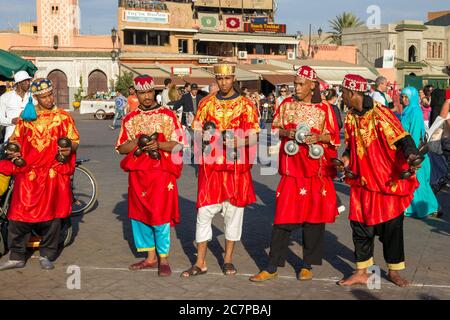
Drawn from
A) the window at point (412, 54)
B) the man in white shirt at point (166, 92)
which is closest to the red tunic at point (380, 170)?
the man in white shirt at point (166, 92)

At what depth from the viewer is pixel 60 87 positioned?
1795 inches

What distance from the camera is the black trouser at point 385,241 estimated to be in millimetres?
5734

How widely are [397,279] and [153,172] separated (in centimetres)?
238

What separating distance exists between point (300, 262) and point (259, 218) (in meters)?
2.13

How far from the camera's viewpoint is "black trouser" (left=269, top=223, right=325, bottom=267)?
597 centimetres

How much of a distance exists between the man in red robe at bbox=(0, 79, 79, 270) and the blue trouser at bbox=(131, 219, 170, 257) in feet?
2.81

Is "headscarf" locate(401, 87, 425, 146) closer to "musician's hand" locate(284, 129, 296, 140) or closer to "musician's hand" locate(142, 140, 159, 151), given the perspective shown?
"musician's hand" locate(284, 129, 296, 140)

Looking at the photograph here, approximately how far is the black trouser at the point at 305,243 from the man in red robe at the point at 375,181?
35cm

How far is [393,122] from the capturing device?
5.62 metres

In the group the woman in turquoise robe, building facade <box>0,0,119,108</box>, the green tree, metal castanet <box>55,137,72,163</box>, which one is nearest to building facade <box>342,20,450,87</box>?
the green tree

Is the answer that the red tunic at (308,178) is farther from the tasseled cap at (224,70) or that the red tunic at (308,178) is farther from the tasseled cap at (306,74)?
the tasseled cap at (224,70)

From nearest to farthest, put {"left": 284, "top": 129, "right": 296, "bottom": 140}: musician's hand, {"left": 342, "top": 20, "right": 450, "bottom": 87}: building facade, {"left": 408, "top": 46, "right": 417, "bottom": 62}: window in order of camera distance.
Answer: {"left": 284, "top": 129, "right": 296, "bottom": 140}: musician's hand, {"left": 342, "top": 20, "right": 450, "bottom": 87}: building facade, {"left": 408, "top": 46, "right": 417, "bottom": 62}: window
